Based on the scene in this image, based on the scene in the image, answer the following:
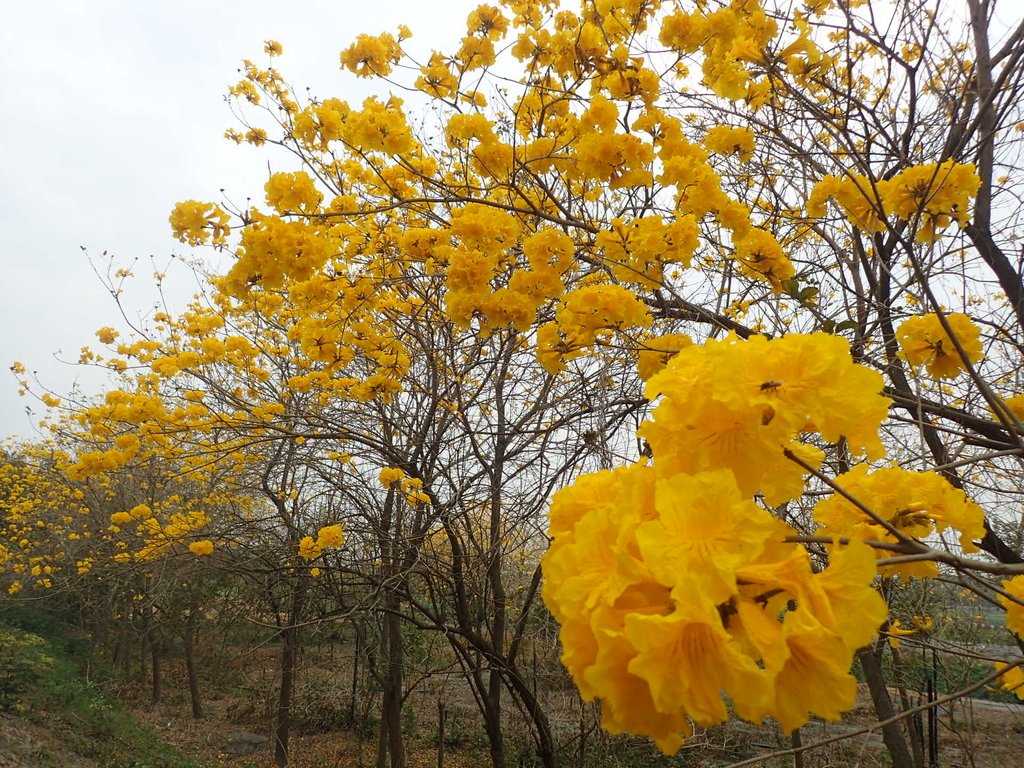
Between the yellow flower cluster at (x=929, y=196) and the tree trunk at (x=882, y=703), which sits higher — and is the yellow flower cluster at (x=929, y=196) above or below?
above

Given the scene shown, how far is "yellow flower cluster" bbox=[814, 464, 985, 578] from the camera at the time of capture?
1.20 metres

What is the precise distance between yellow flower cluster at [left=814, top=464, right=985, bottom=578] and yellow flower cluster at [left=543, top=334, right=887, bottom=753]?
1.52 ft

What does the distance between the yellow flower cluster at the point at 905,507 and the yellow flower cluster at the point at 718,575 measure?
1.52ft

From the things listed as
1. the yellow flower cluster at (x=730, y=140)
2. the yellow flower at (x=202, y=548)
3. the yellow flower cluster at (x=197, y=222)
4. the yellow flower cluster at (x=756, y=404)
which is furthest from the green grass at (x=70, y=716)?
the yellow flower cluster at (x=730, y=140)

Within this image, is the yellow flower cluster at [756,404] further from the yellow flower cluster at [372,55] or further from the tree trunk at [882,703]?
the tree trunk at [882,703]

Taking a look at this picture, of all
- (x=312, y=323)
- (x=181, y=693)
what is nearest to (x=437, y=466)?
(x=312, y=323)

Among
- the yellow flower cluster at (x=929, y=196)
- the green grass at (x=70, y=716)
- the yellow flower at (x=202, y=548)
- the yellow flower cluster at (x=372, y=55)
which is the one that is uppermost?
the yellow flower cluster at (x=372, y=55)

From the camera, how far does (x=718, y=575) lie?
649mm

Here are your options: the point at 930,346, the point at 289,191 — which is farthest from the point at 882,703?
the point at 289,191

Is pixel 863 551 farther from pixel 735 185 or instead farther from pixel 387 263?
pixel 735 185

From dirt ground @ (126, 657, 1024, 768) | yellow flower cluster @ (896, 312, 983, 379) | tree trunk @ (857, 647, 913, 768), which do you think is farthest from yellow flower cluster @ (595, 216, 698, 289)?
dirt ground @ (126, 657, 1024, 768)

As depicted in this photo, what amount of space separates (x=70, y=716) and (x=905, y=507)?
1098cm

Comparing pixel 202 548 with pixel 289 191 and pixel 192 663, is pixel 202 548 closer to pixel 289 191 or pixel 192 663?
pixel 289 191

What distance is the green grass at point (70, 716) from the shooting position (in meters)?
7.54
